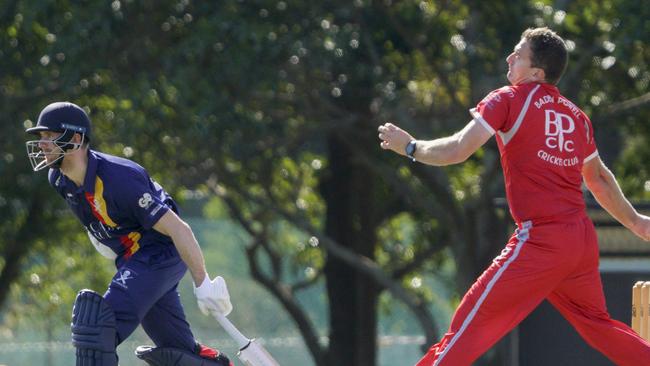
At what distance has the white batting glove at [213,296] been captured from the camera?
21.7ft

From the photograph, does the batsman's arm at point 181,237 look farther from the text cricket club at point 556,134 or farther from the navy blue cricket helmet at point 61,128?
the text cricket club at point 556,134

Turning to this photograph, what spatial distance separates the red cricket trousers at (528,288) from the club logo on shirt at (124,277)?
1440 mm

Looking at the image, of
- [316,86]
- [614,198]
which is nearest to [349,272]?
[316,86]

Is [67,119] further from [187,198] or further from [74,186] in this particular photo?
[187,198]

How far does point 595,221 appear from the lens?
34.7ft

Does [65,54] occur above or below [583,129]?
below

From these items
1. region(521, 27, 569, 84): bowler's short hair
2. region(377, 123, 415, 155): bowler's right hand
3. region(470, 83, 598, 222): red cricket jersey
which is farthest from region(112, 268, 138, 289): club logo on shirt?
region(521, 27, 569, 84): bowler's short hair

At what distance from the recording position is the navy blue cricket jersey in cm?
650

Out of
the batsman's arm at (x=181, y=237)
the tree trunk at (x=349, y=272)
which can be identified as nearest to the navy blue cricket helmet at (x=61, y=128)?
the batsman's arm at (x=181, y=237)

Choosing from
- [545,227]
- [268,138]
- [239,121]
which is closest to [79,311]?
[545,227]

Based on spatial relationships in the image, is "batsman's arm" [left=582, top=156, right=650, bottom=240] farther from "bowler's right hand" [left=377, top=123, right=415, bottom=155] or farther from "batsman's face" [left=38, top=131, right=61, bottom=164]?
Result: "batsman's face" [left=38, top=131, right=61, bottom=164]

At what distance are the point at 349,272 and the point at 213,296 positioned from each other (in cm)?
1078

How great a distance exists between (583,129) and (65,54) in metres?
8.20

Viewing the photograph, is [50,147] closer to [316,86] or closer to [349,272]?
[316,86]
